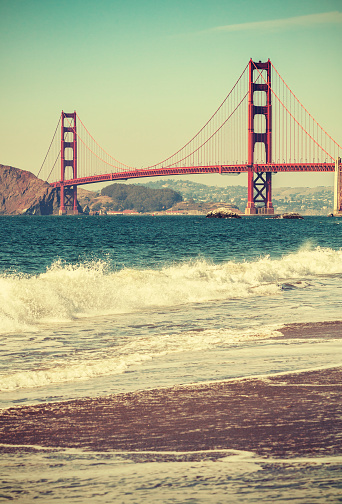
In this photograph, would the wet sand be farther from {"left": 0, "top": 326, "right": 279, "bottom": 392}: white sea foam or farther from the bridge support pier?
the bridge support pier

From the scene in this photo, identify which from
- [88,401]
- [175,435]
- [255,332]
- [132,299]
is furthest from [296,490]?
[132,299]

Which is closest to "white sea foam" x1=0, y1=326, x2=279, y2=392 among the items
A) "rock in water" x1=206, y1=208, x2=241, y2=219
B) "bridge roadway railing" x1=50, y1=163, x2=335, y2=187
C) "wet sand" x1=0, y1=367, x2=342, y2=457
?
"wet sand" x1=0, y1=367, x2=342, y2=457

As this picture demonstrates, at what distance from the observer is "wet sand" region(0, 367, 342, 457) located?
4086mm

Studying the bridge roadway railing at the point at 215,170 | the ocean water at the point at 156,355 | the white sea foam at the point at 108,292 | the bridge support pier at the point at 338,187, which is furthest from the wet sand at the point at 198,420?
the bridge support pier at the point at 338,187

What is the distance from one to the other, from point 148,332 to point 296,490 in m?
5.80

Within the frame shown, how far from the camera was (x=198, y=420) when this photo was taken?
458 centimetres

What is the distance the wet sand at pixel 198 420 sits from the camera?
4.09 metres

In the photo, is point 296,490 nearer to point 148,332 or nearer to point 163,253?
point 148,332

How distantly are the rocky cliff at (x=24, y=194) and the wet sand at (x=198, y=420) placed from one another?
538ft

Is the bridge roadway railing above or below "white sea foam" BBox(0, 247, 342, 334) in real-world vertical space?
above

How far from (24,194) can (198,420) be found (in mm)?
188843

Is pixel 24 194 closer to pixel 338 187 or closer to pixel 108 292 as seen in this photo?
pixel 338 187

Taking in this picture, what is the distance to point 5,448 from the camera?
4078 millimetres

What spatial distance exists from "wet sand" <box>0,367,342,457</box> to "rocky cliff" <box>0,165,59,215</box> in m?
164
